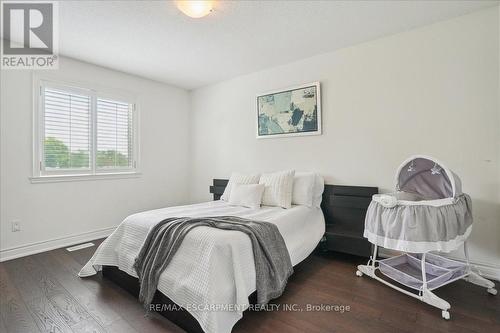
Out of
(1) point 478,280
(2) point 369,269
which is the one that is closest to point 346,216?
(2) point 369,269

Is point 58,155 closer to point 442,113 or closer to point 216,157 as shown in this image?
point 216,157

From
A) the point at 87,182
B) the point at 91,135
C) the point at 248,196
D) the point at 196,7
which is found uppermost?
the point at 196,7

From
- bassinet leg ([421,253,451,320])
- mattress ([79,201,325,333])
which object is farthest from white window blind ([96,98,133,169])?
bassinet leg ([421,253,451,320])

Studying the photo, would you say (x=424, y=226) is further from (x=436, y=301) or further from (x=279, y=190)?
(x=279, y=190)

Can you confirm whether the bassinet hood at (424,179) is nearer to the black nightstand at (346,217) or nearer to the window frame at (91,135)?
the black nightstand at (346,217)

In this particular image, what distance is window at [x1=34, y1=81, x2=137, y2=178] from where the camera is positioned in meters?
3.08

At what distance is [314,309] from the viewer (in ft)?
5.98

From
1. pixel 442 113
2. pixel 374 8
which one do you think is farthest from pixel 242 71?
pixel 442 113

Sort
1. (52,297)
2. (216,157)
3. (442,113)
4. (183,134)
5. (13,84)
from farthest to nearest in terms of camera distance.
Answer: (183,134) < (216,157) < (13,84) < (442,113) < (52,297)

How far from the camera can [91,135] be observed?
11.4ft

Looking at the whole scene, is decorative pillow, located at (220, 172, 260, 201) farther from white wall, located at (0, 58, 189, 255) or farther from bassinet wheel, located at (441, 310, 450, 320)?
bassinet wheel, located at (441, 310, 450, 320)

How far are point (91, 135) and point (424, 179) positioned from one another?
4.14 m

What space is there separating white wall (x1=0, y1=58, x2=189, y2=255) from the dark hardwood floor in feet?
2.48

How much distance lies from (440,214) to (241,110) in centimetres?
297
